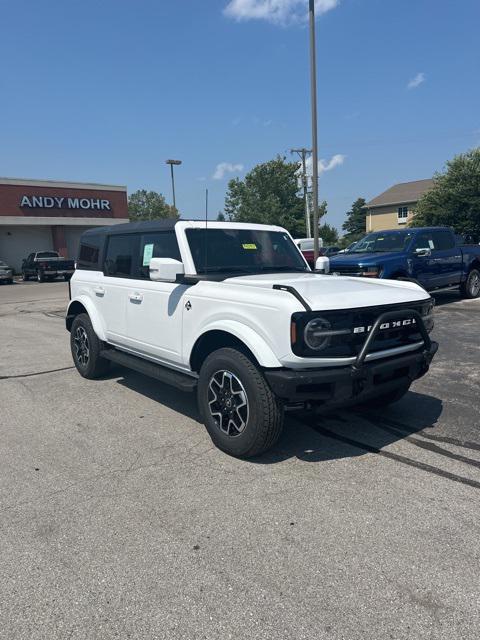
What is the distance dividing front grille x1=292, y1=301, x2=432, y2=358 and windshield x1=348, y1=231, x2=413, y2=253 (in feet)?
24.4

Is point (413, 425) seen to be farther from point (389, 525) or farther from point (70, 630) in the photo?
point (70, 630)

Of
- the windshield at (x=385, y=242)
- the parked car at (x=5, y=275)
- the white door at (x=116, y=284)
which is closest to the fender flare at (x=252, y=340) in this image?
the white door at (x=116, y=284)

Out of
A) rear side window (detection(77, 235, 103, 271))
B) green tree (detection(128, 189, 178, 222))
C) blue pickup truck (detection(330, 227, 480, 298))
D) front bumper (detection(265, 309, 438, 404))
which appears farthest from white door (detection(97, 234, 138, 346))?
green tree (detection(128, 189, 178, 222))

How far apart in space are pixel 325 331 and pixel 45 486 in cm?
227

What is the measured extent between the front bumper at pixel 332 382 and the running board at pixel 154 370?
1074 millimetres

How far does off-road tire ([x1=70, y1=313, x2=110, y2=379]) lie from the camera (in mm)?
5938

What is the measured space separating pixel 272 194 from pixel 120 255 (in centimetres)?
5885

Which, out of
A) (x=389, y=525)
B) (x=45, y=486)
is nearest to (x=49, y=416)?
(x=45, y=486)

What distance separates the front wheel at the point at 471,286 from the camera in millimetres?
12398

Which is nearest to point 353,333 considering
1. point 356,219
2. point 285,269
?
point 285,269

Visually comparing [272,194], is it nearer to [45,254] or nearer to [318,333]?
[45,254]

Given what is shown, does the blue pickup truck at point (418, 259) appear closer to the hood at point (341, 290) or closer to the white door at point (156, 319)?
the hood at point (341, 290)

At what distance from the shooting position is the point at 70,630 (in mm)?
2125

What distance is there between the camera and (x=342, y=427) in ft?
14.5
